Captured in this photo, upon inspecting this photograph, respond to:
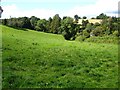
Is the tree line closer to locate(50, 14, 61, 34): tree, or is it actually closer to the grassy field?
locate(50, 14, 61, 34): tree

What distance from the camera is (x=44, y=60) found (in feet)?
77.8

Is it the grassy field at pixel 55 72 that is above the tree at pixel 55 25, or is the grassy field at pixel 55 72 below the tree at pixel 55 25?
below

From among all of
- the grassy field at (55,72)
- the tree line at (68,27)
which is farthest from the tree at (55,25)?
the grassy field at (55,72)

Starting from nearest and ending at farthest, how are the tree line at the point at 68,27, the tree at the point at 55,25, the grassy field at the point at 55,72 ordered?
the grassy field at the point at 55,72
the tree line at the point at 68,27
the tree at the point at 55,25

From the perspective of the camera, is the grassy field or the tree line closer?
the grassy field

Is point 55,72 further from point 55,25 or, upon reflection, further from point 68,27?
point 55,25

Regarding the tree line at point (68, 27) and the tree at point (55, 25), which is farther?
the tree at point (55, 25)

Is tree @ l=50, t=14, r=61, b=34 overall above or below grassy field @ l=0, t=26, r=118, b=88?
above

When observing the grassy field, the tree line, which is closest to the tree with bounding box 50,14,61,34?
the tree line

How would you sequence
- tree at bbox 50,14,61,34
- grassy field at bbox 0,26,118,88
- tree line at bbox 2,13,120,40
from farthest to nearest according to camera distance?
tree at bbox 50,14,61,34 < tree line at bbox 2,13,120,40 < grassy field at bbox 0,26,118,88

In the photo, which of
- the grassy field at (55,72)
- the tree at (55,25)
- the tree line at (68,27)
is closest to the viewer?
the grassy field at (55,72)

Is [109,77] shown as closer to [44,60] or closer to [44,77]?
[44,77]

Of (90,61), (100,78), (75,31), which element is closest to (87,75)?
(100,78)

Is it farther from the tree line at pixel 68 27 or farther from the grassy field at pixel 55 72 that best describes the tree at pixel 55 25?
the grassy field at pixel 55 72
